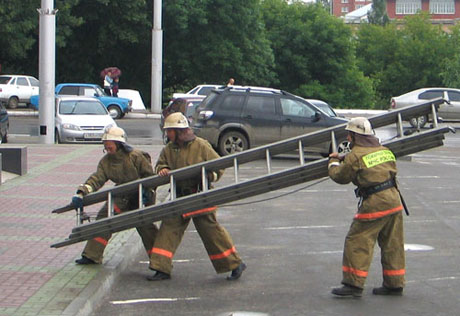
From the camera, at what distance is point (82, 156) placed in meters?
20.2

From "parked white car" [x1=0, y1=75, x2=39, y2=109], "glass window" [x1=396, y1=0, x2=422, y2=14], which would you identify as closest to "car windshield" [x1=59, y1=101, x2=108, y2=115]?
"parked white car" [x1=0, y1=75, x2=39, y2=109]

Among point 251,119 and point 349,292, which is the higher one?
point 251,119

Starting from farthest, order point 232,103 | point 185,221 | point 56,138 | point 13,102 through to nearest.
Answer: point 13,102 → point 56,138 → point 232,103 → point 185,221

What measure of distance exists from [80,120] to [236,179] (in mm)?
16947

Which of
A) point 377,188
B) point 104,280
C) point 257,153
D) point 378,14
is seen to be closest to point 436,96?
point 257,153

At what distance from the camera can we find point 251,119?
21.7m

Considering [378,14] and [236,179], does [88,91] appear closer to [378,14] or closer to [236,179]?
[236,179]

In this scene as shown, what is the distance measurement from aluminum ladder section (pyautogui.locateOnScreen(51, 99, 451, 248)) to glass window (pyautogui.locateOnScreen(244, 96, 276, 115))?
12658 millimetres

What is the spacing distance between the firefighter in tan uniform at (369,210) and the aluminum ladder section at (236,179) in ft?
1.08

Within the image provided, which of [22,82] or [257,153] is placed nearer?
[257,153]

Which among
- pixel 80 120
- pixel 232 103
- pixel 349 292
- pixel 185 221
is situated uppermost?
pixel 232 103

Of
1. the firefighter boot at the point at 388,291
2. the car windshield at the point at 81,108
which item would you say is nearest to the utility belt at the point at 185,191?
the firefighter boot at the point at 388,291

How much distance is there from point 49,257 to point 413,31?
3211 inches

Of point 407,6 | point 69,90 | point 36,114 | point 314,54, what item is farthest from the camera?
point 407,6
